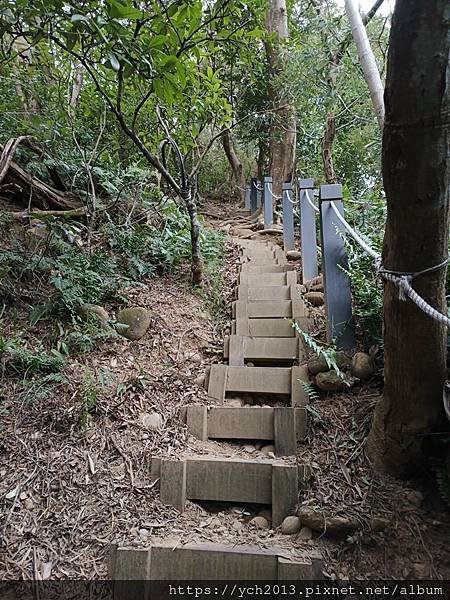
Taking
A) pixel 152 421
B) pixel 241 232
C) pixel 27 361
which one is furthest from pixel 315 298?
pixel 241 232

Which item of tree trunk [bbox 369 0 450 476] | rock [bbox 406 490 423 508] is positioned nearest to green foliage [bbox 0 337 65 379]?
tree trunk [bbox 369 0 450 476]

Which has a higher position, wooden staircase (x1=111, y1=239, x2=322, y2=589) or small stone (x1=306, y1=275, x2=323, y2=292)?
small stone (x1=306, y1=275, x2=323, y2=292)

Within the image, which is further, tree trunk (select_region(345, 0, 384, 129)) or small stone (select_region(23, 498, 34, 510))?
tree trunk (select_region(345, 0, 384, 129))

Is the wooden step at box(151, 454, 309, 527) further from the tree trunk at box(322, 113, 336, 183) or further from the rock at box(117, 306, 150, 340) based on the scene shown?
the tree trunk at box(322, 113, 336, 183)

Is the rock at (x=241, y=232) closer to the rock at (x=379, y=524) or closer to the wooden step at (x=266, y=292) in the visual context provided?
the wooden step at (x=266, y=292)

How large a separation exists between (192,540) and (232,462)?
43cm

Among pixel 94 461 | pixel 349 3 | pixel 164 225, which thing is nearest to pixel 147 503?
pixel 94 461

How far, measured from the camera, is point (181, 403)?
8.34 feet

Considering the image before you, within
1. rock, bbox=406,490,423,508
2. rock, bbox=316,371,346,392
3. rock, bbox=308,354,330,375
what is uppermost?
rock, bbox=308,354,330,375

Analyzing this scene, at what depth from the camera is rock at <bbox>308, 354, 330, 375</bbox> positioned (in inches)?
95.4

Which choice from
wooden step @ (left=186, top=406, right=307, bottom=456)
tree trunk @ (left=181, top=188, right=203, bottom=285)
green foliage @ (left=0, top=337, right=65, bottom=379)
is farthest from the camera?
tree trunk @ (left=181, top=188, right=203, bottom=285)

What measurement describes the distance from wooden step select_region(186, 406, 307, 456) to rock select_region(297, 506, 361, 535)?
0.42 metres

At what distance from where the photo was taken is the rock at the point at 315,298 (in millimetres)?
3179

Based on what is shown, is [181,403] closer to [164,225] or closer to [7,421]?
[7,421]
